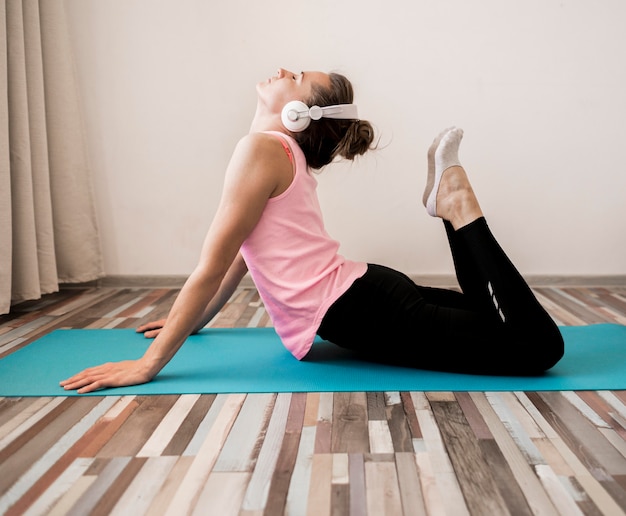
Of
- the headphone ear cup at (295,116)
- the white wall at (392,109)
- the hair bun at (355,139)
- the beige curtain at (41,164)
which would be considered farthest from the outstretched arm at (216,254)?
the white wall at (392,109)

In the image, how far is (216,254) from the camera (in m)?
1.83

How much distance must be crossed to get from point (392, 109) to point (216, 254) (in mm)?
1865

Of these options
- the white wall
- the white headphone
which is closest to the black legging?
the white headphone

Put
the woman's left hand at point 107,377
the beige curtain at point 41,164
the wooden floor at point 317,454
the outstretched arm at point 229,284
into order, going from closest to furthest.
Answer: the wooden floor at point 317,454, the woman's left hand at point 107,377, the outstretched arm at point 229,284, the beige curtain at point 41,164

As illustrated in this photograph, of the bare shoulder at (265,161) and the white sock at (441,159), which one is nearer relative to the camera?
the bare shoulder at (265,161)

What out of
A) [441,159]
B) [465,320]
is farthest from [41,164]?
[465,320]

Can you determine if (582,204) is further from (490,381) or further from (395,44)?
(490,381)

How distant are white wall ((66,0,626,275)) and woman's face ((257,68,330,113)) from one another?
4.58 ft

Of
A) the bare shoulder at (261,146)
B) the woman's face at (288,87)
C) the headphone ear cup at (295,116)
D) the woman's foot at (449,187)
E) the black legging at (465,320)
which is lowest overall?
the black legging at (465,320)

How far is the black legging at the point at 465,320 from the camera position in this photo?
1.86 m

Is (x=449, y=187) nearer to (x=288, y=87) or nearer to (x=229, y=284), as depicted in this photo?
(x=288, y=87)

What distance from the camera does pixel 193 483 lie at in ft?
4.24

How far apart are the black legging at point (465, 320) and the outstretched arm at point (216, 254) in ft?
1.13

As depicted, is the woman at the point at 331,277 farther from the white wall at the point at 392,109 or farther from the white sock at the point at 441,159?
the white wall at the point at 392,109
